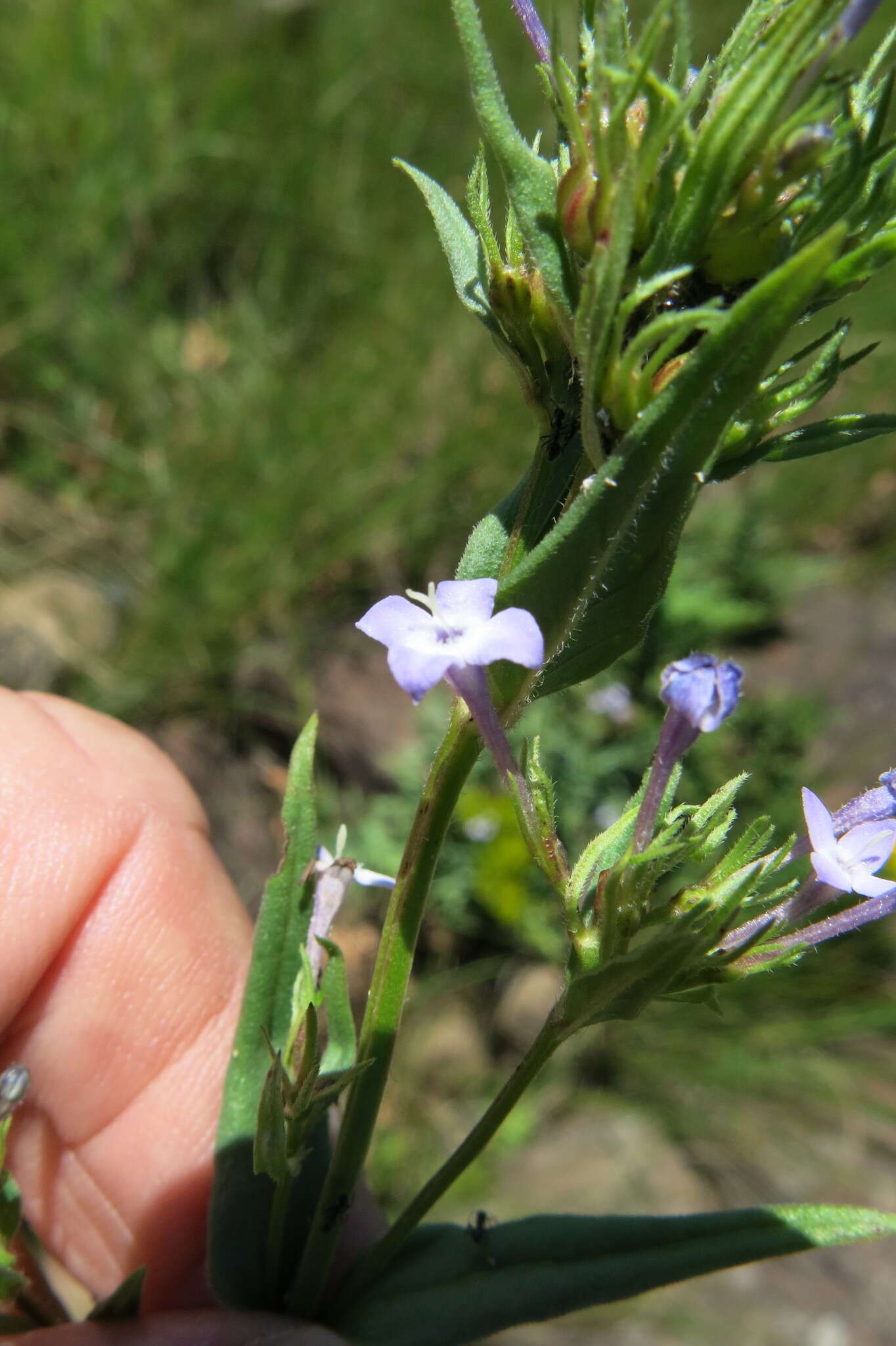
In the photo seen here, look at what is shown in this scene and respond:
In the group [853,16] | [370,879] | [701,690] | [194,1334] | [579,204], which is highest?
[853,16]

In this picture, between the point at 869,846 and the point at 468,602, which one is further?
the point at 869,846

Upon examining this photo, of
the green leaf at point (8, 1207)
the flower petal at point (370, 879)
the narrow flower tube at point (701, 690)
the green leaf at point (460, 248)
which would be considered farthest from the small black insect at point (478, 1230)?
the green leaf at point (460, 248)

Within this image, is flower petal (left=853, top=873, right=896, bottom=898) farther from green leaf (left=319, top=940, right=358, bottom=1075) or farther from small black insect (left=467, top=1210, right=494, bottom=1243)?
small black insect (left=467, top=1210, right=494, bottom=1243)

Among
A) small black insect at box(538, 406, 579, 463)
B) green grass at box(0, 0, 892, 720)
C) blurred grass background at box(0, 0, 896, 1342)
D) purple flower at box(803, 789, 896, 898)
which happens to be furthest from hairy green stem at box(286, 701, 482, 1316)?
green grass at box(0, 0, 892, 720)

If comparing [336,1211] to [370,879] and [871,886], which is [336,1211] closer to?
[370,879]

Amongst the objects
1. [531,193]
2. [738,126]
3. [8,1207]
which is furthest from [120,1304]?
[738,126]
